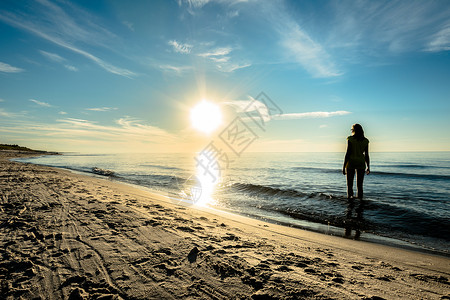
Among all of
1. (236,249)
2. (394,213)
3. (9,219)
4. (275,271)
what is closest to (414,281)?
(275,271)

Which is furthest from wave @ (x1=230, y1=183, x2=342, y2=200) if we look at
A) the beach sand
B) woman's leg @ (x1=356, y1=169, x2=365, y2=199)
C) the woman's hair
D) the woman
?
the beach sand

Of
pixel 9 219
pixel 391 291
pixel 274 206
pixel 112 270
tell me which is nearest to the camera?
pixel 391 291

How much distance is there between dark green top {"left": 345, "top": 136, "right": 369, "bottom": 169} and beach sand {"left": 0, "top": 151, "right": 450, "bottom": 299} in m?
4.17

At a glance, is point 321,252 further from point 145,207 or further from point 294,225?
point 145,207

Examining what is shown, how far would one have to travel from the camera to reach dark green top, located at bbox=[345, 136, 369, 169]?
825cm

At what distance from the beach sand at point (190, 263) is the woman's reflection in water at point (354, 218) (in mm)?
1110

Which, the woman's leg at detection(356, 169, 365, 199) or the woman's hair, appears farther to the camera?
the woman's leg at detection(356, 169, 365, 199)

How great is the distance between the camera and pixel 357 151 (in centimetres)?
833

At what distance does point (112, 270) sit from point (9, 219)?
4232 mm

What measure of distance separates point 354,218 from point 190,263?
6700mm

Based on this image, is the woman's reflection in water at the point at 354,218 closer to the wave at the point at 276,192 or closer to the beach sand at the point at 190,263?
the beach sand at the point at 190,263

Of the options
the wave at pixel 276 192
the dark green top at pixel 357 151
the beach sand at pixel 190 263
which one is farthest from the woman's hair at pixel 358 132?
the beach sand at pixel 190 263

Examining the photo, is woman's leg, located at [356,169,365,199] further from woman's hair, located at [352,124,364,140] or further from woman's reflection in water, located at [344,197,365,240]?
woman's hair, located at [352,124,364,140]

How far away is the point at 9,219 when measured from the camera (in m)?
5.00
